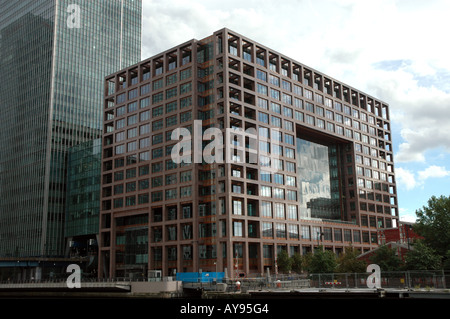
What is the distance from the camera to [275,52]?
128 metres

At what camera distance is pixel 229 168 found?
106688mm

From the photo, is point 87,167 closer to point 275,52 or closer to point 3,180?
point 3,180

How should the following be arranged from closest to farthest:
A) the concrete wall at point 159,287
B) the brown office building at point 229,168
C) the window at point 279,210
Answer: the concrete wall at point 159,287, the brown office building at point 229,168, the window at point 279,210

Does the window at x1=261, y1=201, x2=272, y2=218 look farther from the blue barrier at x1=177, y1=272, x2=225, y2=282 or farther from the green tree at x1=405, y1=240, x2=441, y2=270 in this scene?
the green tree at x1=405, y1=240, x2=441, y2=270

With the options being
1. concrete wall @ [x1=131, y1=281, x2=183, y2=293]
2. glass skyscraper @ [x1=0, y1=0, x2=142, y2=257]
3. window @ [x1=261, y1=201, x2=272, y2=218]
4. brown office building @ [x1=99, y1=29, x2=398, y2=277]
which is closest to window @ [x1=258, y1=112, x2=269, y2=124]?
brown office building @ [x1=99, y1=29, x2=398, y2=277]

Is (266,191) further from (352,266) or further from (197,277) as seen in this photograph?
(352,266)

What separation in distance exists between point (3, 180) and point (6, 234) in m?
21.3

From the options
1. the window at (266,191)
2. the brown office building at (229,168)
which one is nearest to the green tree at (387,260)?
the brown office building at (229,168)

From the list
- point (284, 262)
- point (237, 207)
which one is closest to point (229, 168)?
point (237, 207)

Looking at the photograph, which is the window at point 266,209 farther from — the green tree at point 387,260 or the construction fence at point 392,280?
the construction fence at point 392,280

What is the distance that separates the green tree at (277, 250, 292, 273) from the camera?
4377 inches

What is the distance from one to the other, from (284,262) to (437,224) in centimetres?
4266

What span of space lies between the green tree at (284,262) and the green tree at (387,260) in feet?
114

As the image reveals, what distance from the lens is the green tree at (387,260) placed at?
75000 millimetres
